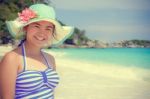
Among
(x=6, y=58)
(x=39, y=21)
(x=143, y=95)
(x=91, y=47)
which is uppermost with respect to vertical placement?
(x=39, y=21)

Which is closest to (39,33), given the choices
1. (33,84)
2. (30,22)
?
(30,22)

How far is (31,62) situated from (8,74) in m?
0.10

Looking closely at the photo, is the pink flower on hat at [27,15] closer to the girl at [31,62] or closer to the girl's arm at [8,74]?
the girl at [31,62]

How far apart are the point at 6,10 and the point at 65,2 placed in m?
12.1

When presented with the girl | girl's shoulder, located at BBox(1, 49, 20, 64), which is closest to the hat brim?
the girl

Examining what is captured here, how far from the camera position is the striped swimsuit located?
1317 millimetres

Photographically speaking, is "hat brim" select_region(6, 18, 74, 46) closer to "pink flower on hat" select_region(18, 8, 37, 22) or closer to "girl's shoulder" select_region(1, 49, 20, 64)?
"pink flower on hat" select_region(18, 8, 37, 22)

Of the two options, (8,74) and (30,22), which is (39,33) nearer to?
(30,22)

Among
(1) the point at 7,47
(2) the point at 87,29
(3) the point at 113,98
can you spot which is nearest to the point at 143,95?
(3) the point at 113,98

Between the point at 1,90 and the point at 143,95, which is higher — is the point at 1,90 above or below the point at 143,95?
above

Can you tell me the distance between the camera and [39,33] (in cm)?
137

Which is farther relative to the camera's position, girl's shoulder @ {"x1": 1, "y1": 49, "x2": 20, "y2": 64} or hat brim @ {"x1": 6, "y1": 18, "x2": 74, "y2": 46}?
hat brim @ {"x1": 6, "y1": 18, "x2": 74, "y2": 46}

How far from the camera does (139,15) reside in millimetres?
26938

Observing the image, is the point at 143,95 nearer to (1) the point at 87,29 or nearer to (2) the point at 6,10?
(2) the point at 6,10
